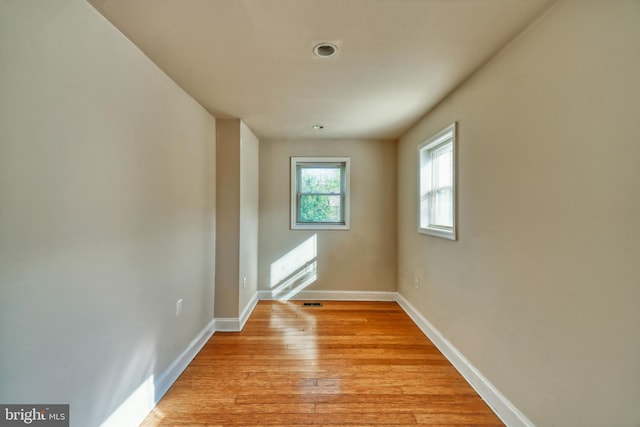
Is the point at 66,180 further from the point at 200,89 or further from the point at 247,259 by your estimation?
the point at 247,259

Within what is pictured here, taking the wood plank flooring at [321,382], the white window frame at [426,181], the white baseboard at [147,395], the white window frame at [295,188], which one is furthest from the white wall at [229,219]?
the white window frame at [426,181]

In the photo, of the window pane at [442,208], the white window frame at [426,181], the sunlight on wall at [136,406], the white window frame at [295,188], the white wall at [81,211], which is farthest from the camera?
the white window frame at [295,188]

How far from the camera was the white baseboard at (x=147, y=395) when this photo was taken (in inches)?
58.6

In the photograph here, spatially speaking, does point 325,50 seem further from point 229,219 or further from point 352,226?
point 352,226

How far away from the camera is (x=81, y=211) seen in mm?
1240

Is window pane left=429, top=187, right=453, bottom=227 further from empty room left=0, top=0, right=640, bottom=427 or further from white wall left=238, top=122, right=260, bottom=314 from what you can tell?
white wall left=238, top=122, right=260, bottom=314

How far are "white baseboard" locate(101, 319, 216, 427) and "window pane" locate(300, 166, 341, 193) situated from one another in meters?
2.40

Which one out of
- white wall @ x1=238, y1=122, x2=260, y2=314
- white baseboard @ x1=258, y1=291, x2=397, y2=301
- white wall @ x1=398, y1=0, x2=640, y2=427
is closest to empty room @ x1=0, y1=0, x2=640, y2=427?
white wall @ x1=398, y1=0, x2=640, y2=427

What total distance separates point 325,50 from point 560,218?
153 centimetres

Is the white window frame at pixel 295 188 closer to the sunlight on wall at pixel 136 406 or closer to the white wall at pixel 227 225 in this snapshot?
the white wall at pixel 227 225

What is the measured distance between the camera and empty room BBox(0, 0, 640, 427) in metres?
1.05

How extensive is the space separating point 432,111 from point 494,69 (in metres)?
0.97

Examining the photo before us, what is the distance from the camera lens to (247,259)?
10.8 ft

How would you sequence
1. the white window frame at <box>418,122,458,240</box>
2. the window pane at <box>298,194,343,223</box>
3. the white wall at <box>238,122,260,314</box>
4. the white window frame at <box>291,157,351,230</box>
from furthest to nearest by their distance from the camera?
the window pane at <box>298,194,343,223</box>, the white window frame at <box>291,157,351,230</box>, the white wall at <box>238,122,260,314</box>, the white window frame at <box>418,122,458,240</box>
